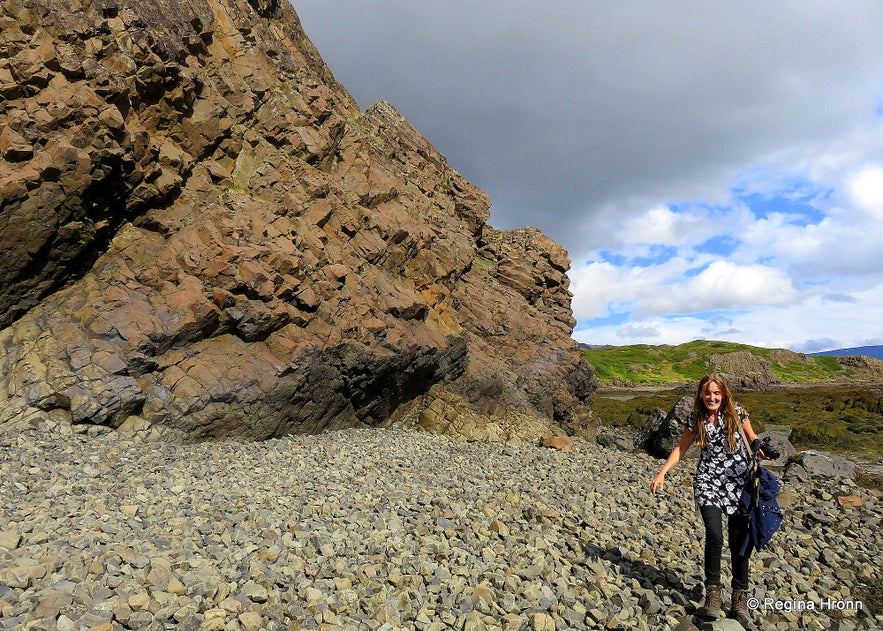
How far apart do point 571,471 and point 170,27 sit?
26.4 meters

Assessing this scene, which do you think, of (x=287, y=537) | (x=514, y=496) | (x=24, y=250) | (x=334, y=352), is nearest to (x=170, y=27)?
(x=24, y=250)

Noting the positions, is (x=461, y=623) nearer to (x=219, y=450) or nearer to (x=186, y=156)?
(x=219, y=450)

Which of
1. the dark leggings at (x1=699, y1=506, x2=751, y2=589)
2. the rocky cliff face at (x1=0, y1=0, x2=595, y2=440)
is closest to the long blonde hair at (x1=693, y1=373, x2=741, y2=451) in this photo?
the dark leggings at (x1=699, y1=506, x2=751, y2=589)

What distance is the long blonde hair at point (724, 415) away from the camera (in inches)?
315

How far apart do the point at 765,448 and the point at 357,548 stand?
7.52m

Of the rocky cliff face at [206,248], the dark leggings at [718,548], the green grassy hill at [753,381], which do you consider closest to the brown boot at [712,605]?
the dark leggings at [718,548]

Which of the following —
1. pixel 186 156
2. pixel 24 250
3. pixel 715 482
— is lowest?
pixel 715 482

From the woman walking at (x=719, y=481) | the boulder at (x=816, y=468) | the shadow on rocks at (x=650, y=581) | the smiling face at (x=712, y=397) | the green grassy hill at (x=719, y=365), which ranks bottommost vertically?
the shadow on rocks at (x=650, y=581)

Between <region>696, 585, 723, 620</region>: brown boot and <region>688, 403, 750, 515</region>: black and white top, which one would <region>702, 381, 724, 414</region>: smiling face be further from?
<region>696, 585, 723, 620</region>: brown boot

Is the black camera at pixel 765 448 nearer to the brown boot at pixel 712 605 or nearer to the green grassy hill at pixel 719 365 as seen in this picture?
the brown boot at pixel 712 605

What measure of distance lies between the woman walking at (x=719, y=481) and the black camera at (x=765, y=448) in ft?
0.19

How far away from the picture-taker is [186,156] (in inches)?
842

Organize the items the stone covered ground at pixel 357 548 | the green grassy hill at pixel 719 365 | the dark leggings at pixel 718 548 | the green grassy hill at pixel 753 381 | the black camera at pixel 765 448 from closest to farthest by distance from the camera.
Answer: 1. the stone covered ground at pixel 357 548
2. the black camera at pixel 765 448
3. the dark leggings at pixel 718 548
4. the green grassy hill at pixel 753 381
5. the green grassy hill at pixel 719 365

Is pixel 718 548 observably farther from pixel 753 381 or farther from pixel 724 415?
pixel 753 381
